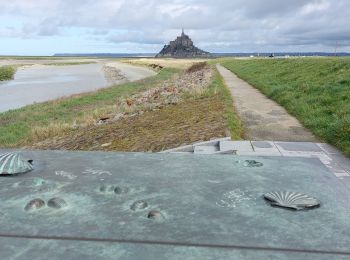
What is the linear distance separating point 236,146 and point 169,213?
6525mm

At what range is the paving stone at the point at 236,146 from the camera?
26.4 feet

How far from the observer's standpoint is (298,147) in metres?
8.45

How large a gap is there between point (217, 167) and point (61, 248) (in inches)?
48.3

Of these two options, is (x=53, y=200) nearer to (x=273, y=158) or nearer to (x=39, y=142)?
(x=273, y=158)

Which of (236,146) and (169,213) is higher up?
(169,213)

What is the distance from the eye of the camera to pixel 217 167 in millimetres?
2607

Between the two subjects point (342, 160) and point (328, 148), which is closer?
point (342, 160)

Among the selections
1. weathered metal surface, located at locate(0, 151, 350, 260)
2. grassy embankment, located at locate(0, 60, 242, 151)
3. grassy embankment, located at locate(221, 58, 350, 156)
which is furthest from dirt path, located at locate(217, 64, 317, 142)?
weathered metal surface, located at locate(0, 151, 350, 260)

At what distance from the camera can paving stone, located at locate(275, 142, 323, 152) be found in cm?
824

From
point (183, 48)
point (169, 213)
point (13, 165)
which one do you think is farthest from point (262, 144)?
point (183, 48)

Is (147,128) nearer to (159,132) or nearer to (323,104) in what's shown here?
(159,132)

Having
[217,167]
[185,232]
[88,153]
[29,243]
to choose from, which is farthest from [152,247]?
[88,153]

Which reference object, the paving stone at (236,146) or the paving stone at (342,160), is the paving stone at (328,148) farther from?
the paving stone at (236,146)

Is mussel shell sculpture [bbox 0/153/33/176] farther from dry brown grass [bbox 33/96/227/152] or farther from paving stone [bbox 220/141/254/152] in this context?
dry brown grass [bbox 33/96/227/152]
